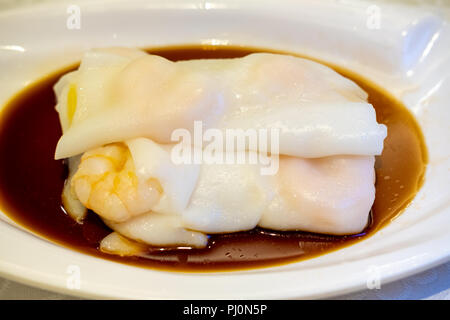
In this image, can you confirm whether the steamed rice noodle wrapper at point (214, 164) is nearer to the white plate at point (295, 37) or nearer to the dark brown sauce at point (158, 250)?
the dark brown sauce at point (158, 250)

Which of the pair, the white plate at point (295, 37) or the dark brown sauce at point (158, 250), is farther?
the white plate at point (295, 37)

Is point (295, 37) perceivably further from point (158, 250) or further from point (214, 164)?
point (158, 250)

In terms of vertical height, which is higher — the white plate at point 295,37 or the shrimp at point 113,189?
the white plate at point 295,37

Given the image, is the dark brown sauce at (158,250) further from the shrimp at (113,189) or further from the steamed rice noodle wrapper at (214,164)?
the shrimp at (113,189)

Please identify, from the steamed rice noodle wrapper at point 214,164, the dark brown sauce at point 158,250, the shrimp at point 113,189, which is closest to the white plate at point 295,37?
the dark brown sauce at point 158,250

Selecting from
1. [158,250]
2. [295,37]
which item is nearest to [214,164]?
[158,250]

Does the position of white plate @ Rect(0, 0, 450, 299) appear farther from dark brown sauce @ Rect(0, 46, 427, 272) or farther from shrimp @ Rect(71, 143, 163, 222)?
shrimp @ Rect(71, 143, 163, 222)

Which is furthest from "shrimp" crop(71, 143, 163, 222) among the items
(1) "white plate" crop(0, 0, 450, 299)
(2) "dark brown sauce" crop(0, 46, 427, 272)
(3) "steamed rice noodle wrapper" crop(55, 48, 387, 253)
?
(1) "white plate" crop(0, 0, 450, 299)
